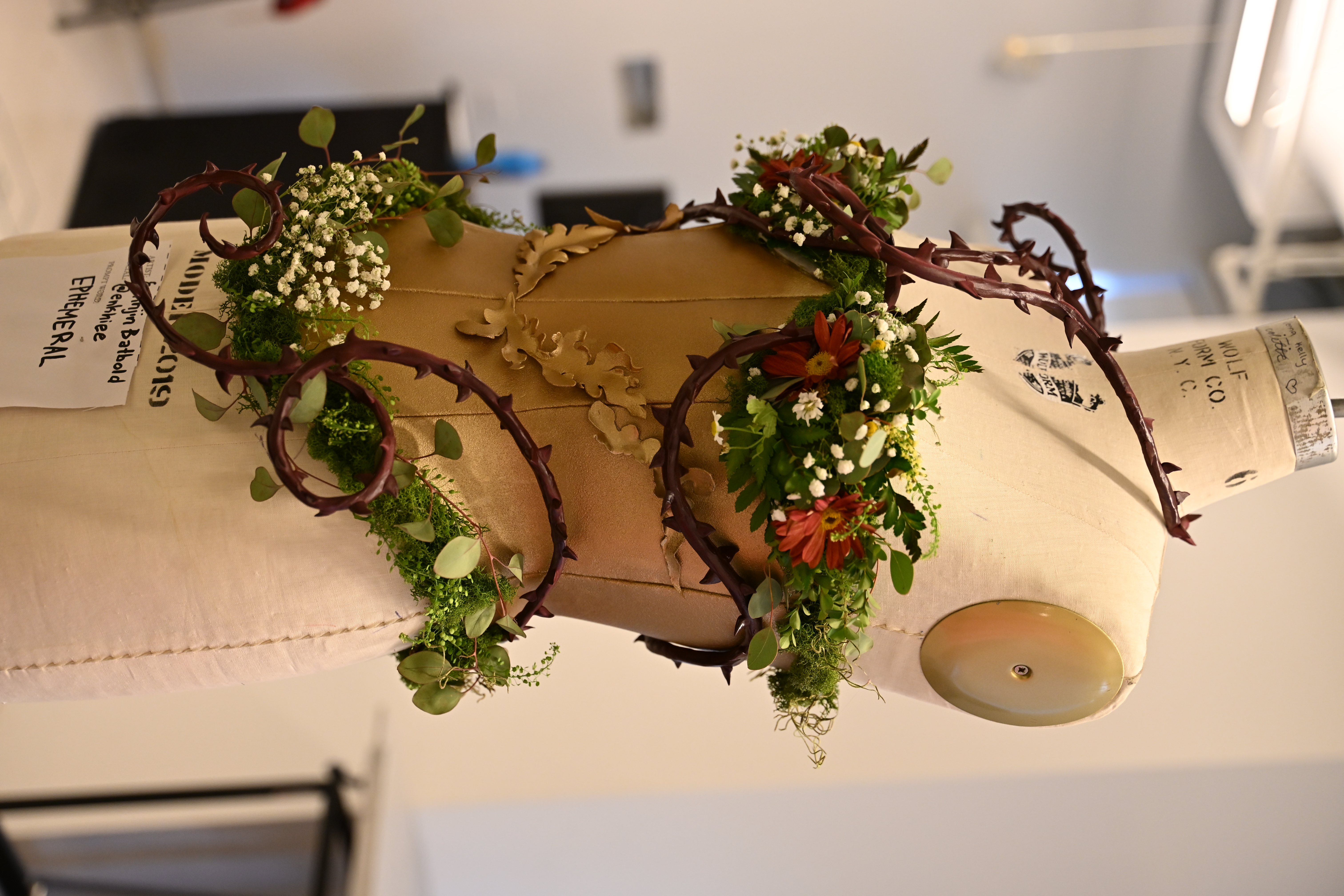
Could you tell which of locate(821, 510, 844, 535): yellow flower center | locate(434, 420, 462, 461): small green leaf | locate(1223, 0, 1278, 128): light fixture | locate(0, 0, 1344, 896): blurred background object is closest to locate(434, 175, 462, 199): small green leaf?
locate(434, 420, 462, 461): small green leaf

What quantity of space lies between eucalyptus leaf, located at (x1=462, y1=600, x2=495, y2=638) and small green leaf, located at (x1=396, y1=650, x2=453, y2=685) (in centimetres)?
4

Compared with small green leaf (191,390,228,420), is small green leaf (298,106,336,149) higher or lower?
higher

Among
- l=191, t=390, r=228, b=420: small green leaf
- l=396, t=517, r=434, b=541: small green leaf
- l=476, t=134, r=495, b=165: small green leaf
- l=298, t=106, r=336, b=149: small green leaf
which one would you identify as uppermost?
l=298, t=106, r=336, b=149: small green leaf

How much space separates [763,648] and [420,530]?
0.31 metres

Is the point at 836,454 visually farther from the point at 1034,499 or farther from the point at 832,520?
the point at 1034,499

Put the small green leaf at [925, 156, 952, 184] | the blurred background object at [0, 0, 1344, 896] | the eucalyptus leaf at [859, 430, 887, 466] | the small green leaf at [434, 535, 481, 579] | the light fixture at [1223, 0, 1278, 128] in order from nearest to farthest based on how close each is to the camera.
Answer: the eucalyptus leaf at [859, 430, 887, 466], the small green leaf at [434, 535, 481, 579], the small green leaf at [925, 156, 952, 184], the blurred background object at [0, 0, 1344, 896], the light fixture at [1223, 0, 1278, 128]

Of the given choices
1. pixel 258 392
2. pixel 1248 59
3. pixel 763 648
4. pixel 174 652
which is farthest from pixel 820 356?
pixel 1248 59

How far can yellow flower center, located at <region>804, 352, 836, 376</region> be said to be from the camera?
760 mm

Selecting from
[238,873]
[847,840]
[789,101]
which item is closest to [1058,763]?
[847,840]

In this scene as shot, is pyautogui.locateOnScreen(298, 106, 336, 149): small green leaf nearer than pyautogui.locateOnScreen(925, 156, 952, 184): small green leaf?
Yes

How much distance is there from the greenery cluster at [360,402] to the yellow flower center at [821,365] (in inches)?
11.3

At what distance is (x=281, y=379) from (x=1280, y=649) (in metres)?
1.62

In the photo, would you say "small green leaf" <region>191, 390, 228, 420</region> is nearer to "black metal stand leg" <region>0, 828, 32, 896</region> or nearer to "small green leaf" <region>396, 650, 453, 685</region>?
"small green leaf" <region>396, 650, 453, 685</region>

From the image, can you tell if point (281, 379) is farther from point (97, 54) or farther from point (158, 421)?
point (97, 54)
